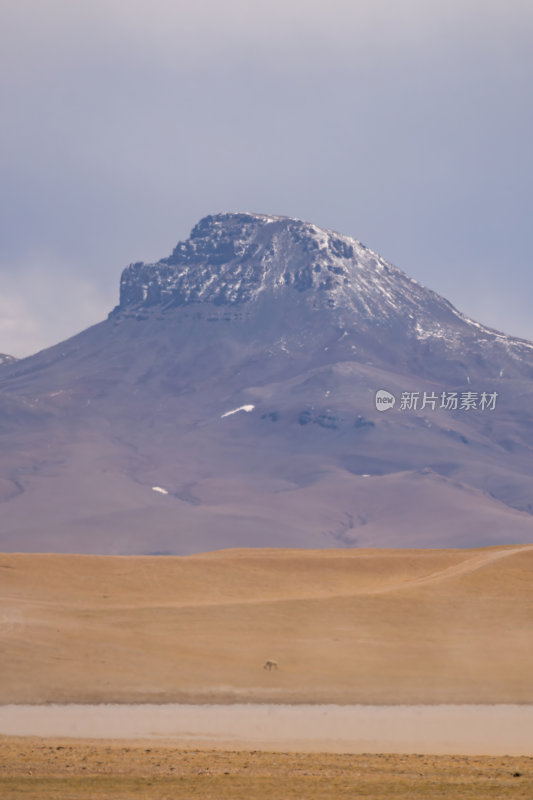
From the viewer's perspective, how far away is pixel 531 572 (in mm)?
43062

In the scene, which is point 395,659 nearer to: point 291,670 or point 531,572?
point 291,670

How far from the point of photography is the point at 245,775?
63.3ft

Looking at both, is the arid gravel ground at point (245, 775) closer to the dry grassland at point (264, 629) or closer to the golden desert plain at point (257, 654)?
the golden desert plain at point (257, 654)

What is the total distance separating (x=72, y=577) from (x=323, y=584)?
34.7 ft

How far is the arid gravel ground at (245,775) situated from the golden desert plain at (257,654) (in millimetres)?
50

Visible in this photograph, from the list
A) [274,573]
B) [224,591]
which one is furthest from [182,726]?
[274,573]

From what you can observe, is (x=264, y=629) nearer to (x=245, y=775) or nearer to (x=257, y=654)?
(x=257, y=654)

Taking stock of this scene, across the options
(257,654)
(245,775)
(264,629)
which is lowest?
(245,775)

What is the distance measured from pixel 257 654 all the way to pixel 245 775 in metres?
15.6

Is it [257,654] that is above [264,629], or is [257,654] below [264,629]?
below

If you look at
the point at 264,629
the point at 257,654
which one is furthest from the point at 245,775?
the point at 264,629

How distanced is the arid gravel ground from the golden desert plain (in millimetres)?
50

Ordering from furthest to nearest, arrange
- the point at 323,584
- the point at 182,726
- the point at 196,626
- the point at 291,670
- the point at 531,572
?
the point at 323,584, the point at 531,572, the point at 196,626, the point at 291,670, the point at 182,726

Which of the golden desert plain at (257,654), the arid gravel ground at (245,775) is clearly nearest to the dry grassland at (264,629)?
the golden desert plain at (257,654)
